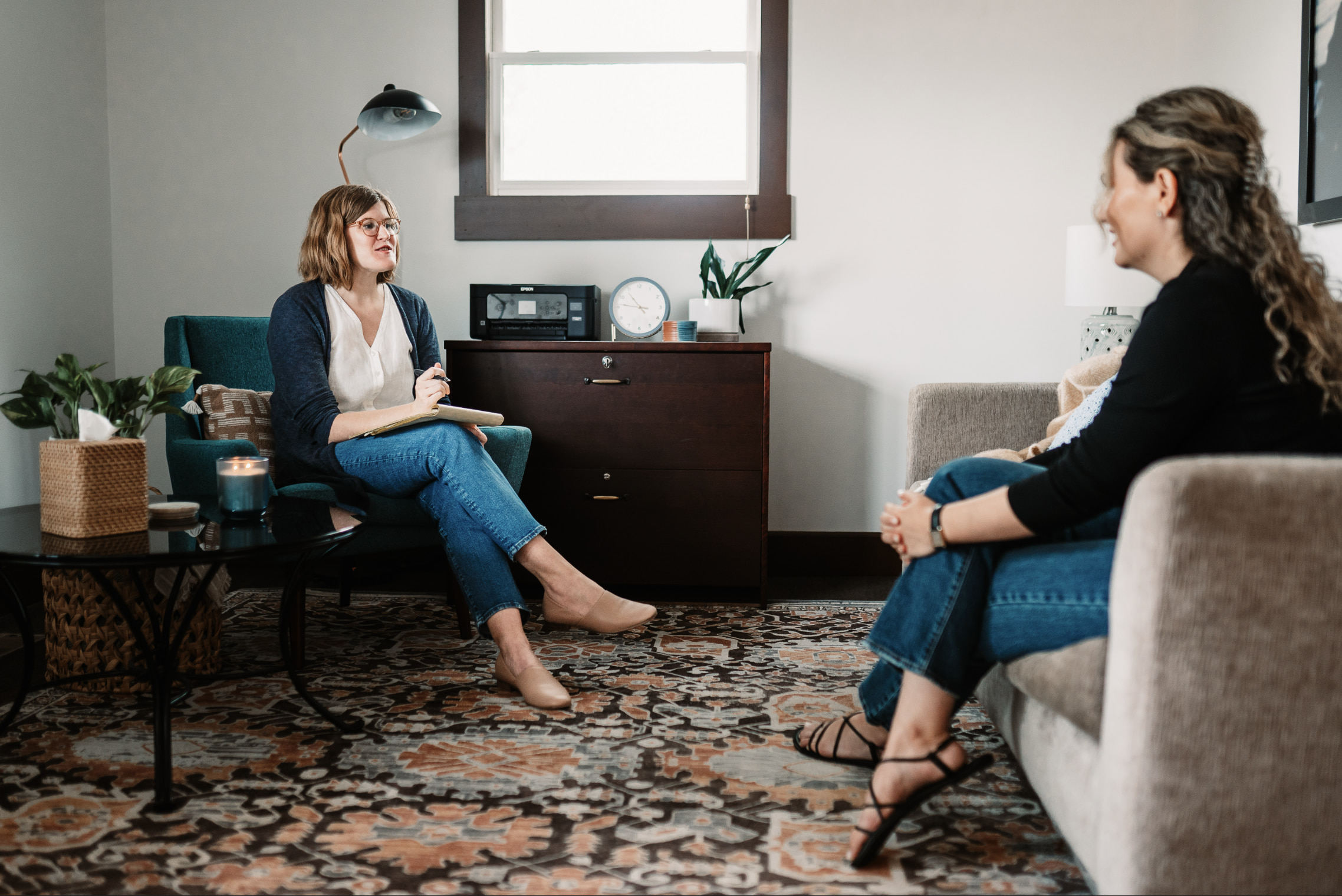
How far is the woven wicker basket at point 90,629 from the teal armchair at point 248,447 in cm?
33

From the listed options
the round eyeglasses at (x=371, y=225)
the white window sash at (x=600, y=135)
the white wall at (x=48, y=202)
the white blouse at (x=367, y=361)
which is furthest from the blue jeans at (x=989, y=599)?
the white wall at (x=48, y=202)

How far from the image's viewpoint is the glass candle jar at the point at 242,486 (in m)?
1.72

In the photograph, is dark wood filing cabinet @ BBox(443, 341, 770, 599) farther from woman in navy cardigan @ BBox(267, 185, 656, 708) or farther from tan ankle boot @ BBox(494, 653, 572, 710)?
tan ankle boot @ BBox(494, 653, 572, 710)

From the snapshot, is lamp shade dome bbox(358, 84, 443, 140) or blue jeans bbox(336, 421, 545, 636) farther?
lamp shade dome bbox(358, 84, 443, 140)

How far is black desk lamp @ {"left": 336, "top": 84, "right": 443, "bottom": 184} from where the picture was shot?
2.86 m

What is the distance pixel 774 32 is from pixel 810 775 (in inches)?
95.5

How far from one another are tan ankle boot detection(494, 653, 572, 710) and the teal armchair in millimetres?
446

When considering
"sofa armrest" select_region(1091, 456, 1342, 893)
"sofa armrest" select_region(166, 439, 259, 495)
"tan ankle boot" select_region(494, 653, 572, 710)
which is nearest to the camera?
"sofa armrest" select_region(1091, 456, 1342, 893)

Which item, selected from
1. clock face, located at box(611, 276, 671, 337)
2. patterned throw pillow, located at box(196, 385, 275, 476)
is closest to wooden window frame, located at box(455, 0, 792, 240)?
clock face, located at box(611, 276, 671, 337)

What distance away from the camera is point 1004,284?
314 centimetres

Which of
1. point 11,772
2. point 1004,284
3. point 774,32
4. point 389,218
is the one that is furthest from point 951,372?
point 11,772

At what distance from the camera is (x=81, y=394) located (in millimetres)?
1670

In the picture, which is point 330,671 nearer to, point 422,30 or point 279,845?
point 279,845

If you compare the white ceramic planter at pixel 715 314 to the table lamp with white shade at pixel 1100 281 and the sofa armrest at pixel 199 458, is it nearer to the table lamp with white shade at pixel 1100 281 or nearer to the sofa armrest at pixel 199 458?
the table lamp with white shade at pixel 1100 281
